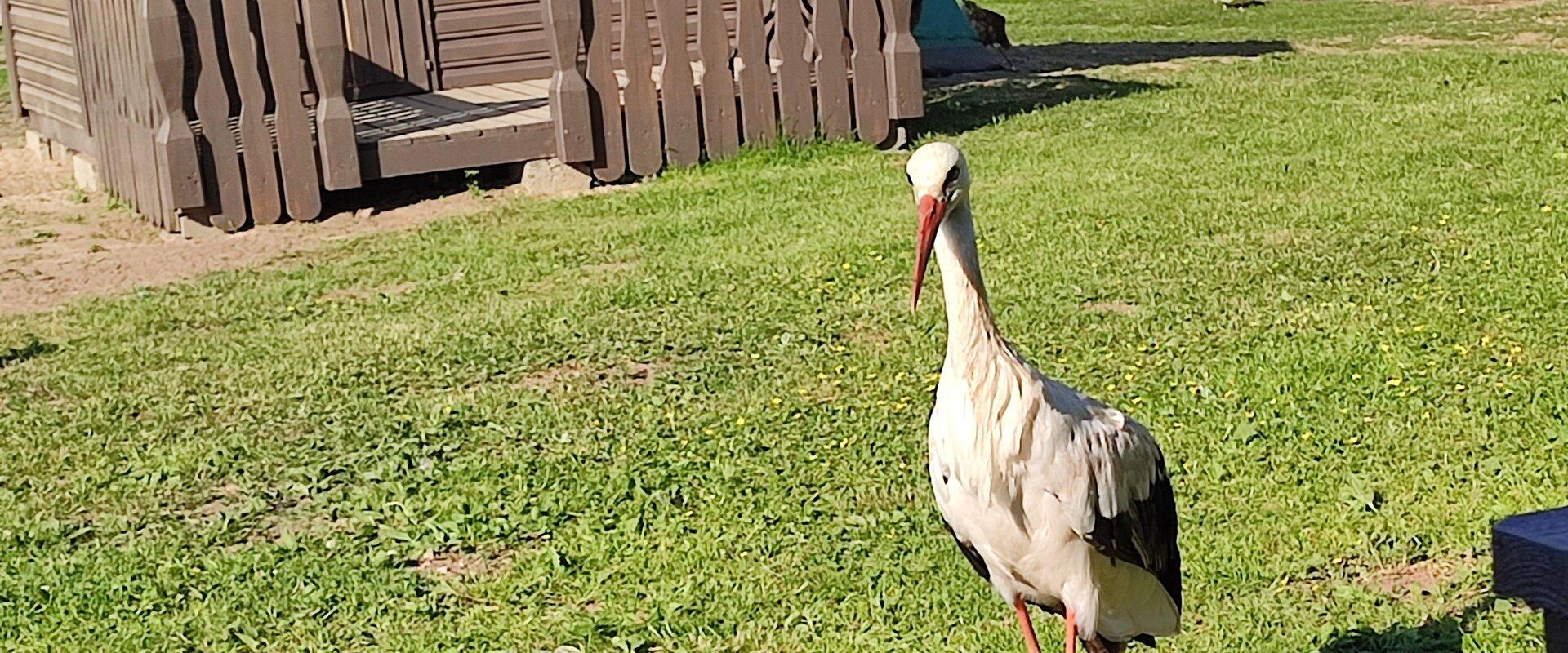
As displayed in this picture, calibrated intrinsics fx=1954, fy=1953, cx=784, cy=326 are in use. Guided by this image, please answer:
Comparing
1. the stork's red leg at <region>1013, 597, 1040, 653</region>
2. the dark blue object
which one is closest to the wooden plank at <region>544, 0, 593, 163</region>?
the stork's red leg at <region>1013, 597, 1040, 653</region>

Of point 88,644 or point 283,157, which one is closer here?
point 88,644

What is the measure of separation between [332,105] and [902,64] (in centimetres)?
341

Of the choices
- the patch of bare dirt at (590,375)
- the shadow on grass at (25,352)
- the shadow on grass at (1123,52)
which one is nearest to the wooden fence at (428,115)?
the shadow on grass at (25,352)

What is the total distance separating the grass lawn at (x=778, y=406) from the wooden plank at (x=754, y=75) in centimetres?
42

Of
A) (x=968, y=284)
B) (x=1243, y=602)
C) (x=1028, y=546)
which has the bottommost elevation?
(x=1243, y=602)

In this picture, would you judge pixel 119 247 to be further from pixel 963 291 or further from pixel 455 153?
pixel 963 291

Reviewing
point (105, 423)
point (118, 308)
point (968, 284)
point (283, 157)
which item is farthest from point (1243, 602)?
point (283, 157)

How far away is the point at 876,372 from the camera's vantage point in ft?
24.1

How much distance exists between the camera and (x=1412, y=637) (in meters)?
4.80

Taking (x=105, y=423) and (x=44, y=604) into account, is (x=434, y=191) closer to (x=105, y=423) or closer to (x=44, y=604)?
(x=105, y=423)

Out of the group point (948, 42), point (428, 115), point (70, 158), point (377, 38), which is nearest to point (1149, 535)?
point (428, 115)

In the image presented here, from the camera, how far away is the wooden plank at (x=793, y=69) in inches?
458

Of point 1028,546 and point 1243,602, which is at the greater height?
point 1028,546

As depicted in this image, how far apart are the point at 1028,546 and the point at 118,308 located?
20.4 feet
